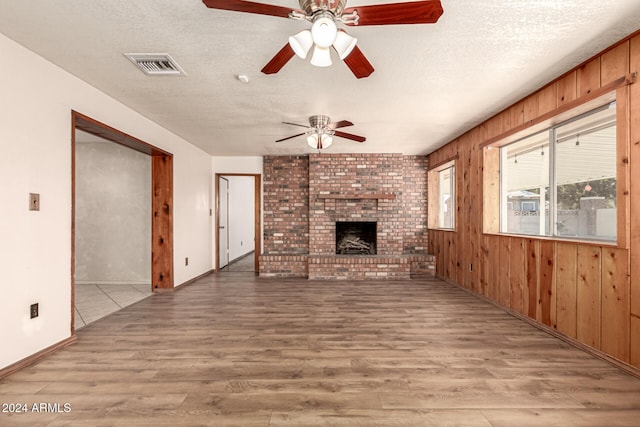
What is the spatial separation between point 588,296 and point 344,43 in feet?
9.05

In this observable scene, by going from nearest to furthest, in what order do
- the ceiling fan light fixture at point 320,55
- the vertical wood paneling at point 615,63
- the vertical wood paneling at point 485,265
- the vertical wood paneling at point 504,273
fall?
the ceiling fan light fixture at point 320,55 < the vertical wood paneling at point 615,63 < the vertical wood paneling at point 504,273 < the vertical wood paneling at point 485,265

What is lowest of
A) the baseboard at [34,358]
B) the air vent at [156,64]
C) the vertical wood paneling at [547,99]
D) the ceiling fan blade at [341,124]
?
the baseboard at [34,358]

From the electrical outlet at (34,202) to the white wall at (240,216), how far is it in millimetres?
4604

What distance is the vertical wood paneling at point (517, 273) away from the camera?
128 inches

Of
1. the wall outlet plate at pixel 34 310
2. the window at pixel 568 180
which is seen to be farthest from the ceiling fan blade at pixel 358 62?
the wall outlet plate at pixel 34 310

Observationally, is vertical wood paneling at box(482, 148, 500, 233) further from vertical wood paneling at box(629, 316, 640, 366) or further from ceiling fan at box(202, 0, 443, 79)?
ceiling fan at box(202, 0, 443, 79)

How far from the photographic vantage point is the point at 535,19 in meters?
1.90

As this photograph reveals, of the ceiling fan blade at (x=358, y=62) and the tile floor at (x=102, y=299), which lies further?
the tile floor at (x=102, y=299)

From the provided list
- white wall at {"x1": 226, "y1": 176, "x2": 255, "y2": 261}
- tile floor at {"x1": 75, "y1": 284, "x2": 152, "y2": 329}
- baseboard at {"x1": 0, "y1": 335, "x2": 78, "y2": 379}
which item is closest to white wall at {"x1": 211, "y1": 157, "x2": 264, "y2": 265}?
white wall at {"x1": 226, "y1": 176, "x2": 255, "y2": 261}

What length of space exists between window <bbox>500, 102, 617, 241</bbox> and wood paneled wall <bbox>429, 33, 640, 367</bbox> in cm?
23

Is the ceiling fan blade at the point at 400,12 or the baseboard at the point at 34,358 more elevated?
the ceiling fan blade at the point at 400,12

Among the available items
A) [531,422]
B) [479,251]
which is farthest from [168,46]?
[479,251]

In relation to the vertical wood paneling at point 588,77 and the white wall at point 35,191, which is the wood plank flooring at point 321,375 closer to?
the white wall at point 35,191

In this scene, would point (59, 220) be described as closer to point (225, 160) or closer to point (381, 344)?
point (381, 344)
